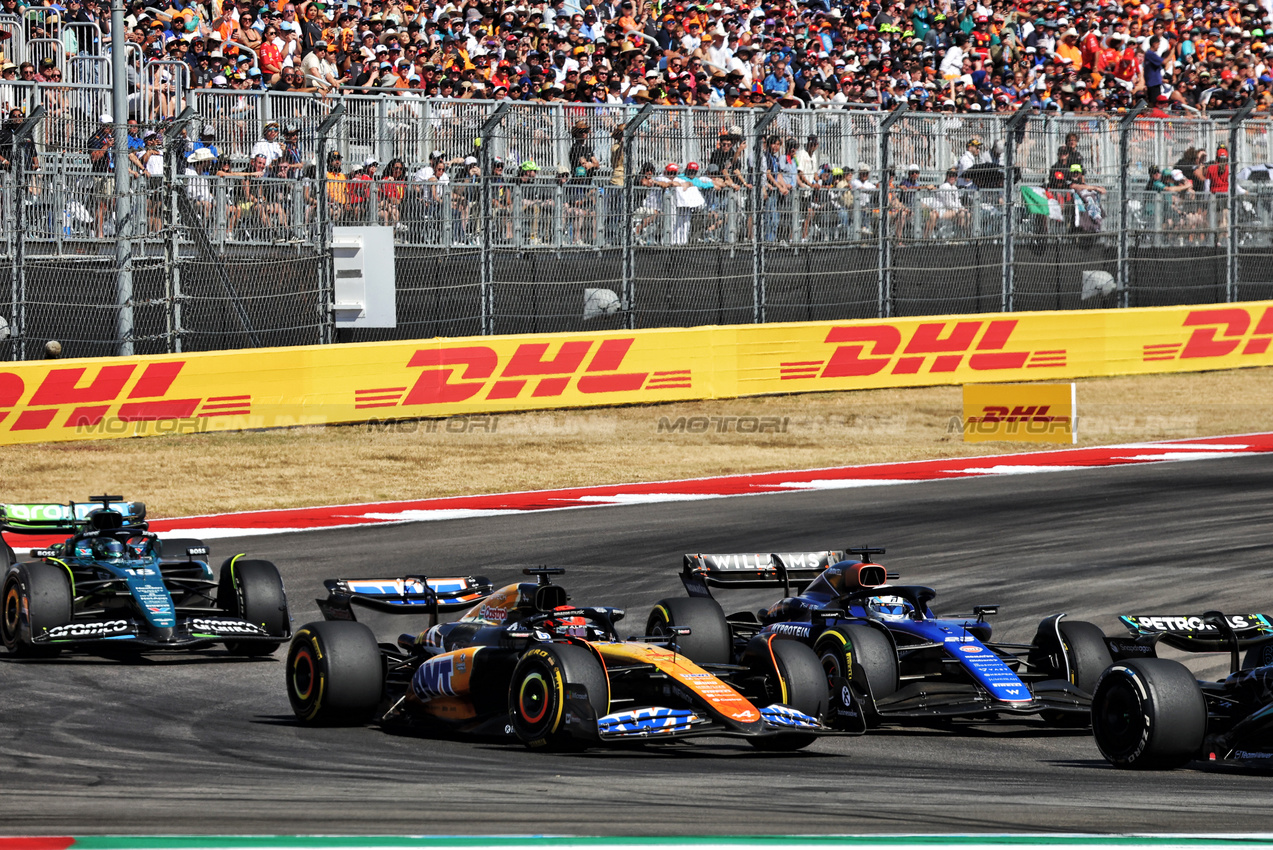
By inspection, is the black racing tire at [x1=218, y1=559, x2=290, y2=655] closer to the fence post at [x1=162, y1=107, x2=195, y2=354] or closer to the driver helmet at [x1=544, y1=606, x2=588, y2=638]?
the driver helmet at [x1=544, y1=606, x2=588, y2=638]

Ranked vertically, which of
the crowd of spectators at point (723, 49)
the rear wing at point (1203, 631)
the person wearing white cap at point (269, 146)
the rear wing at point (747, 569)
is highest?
the crowd of spectators at point (723, 49)

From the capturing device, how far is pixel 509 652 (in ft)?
25.6

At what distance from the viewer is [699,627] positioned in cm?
867

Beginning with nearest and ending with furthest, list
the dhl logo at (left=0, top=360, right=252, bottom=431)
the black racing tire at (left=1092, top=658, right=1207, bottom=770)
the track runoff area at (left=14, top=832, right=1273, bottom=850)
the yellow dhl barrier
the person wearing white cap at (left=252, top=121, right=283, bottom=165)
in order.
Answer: the track runoff area at (left=14, top=832, right=1273, bottom=850) → the black racing tire at (left=1092, top=658, right=1207, bottom=770) → the dhl logo at (left=0, top=360, right=252, bottom=431) → the yellow dhl barrier → the person wearing white cap at (left=252, top=121, right=283, bottom=165)

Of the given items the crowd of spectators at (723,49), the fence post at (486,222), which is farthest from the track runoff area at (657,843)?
the crowd of spectators at (723,49)

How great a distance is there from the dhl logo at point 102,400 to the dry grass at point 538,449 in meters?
0.24

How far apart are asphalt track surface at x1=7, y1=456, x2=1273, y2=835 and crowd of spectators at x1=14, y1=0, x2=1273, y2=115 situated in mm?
8941

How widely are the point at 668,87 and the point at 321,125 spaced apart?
7.30 m

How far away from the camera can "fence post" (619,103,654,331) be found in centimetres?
1950

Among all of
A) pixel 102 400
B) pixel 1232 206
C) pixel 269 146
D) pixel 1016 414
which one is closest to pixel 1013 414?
pixel 1016 414

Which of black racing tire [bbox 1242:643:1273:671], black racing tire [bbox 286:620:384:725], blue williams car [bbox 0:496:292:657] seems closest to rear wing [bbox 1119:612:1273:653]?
black racing tire [bbox 1242:643:1273:671]

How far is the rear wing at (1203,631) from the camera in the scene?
8148 mm

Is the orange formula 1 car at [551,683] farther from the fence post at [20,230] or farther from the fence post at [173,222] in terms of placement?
the fence post at [173,222]

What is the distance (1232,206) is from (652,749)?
61.1ft
